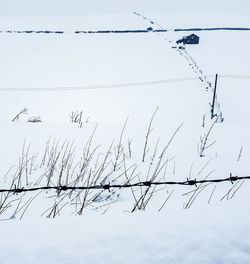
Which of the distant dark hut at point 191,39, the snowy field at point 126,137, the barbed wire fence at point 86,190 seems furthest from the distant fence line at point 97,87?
the barbed wire fence at point 86,190

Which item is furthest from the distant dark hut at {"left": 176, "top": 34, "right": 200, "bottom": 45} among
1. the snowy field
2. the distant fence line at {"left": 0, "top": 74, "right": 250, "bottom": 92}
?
the distant fence line at {"left": 0, "top": 74, "right": 250, "bottom": 92}

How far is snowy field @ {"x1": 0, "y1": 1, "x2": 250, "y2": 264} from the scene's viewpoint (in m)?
1.44

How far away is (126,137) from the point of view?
4.31m

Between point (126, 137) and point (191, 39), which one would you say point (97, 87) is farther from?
point (126, 137)

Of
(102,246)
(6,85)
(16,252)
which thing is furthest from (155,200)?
(6,85)

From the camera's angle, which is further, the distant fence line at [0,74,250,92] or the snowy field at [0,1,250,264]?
the distant fence line at [0,74,250,92]

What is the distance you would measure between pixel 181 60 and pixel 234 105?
5.85 metres

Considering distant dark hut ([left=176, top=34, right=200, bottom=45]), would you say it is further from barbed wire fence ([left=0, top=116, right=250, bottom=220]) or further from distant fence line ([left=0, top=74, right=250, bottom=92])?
barbed wire fence ([left=0, top=116, right=250, bottom=220])

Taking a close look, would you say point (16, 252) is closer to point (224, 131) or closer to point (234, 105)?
point (224, 131)

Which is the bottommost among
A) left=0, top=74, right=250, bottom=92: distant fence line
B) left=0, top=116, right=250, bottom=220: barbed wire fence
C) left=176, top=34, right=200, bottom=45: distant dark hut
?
left=0, top=116, right=250, bottom=220: barbed wire fence

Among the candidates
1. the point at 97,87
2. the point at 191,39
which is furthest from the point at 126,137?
the point at 191,39

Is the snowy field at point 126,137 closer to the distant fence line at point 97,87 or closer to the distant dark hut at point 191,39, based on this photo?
the distant fence line at point 97,87

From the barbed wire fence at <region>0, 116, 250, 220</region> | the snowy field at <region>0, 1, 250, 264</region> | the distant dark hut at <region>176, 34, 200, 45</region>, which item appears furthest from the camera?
the distant dark hut at <region>176, 34, 200, 45</region>

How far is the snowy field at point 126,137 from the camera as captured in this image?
144 cm
